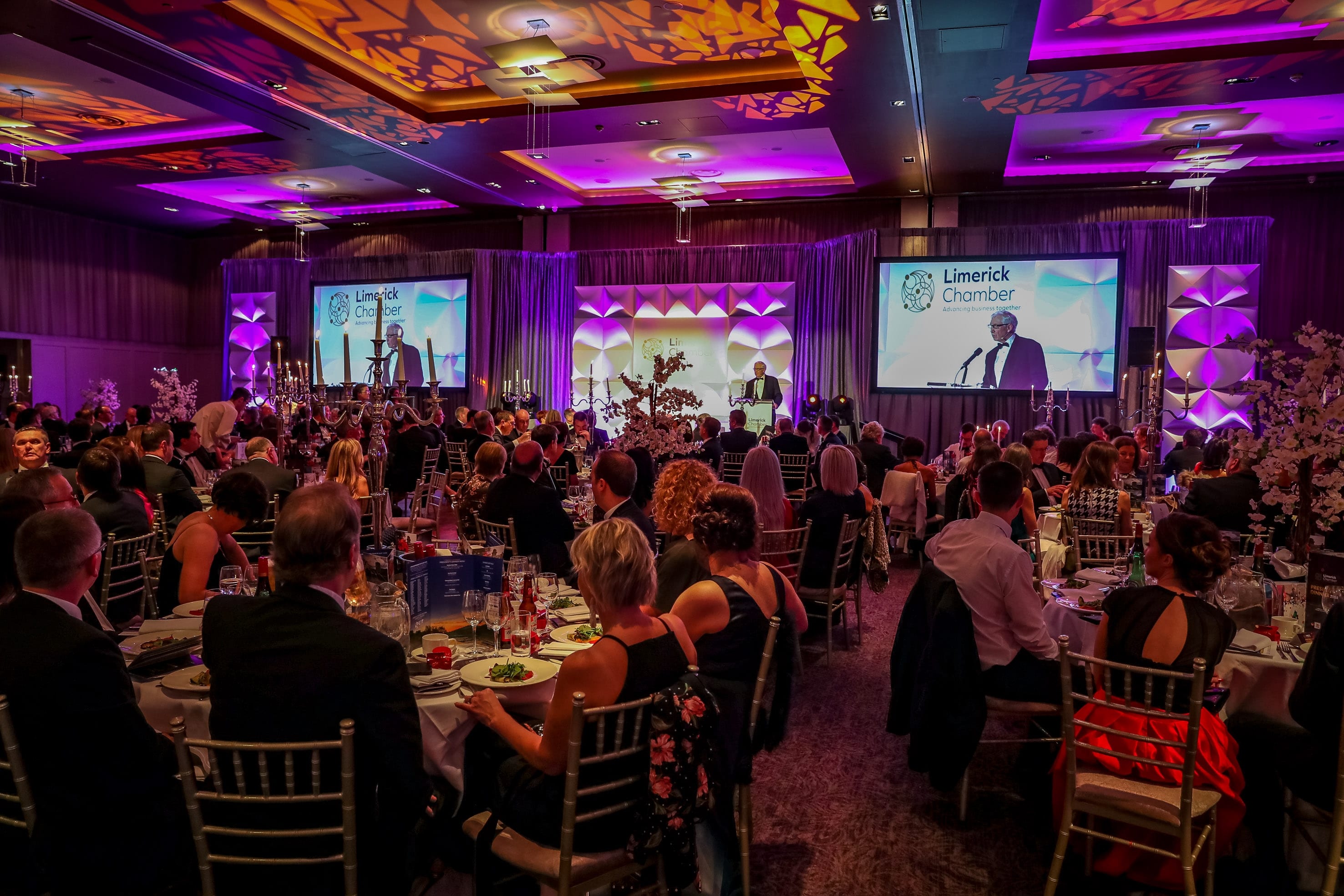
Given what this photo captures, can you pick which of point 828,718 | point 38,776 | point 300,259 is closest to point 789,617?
point 828,718

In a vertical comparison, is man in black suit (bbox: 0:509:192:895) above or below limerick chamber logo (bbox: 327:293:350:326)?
below

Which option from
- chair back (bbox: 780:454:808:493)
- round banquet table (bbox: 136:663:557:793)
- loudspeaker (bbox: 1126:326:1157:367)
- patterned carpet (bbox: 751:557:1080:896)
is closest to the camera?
round banquet table (bbox: 136:663:557:793)

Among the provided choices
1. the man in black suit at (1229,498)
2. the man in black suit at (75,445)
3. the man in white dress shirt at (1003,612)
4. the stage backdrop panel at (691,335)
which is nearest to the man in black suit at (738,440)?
the stage backdrop panel at (691,335)

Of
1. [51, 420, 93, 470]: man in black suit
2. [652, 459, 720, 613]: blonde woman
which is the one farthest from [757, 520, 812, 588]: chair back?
[51, 420, 93, 470]: man in black suit

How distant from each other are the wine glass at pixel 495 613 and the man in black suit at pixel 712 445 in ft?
19.6

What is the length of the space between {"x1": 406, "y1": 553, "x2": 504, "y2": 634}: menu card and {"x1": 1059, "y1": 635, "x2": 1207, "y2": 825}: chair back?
1.81 m

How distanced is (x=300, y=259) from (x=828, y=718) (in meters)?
15.4

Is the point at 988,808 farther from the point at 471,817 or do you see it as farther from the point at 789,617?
the point at 471,817

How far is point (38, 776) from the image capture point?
2.09 m

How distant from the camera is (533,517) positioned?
15.4ft

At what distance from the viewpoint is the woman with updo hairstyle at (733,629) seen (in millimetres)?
2635

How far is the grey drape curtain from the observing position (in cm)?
1205

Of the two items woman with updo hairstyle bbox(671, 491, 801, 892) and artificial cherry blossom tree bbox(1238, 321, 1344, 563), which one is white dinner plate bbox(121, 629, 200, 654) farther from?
artificial cherry blossom tree bbox(1238, 321, 1344, 563)

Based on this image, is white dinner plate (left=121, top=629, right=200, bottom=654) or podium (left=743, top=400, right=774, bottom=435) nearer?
white dinner plate (left=121, top=629, right=200, bottom=654)
